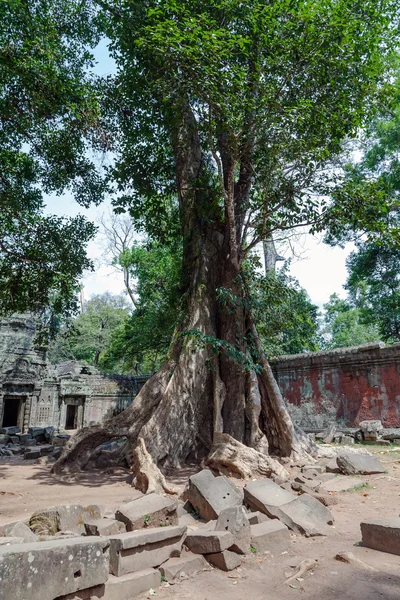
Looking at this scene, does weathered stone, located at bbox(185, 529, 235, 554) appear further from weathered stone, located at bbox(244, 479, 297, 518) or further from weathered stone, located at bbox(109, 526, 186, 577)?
weathered stone, located at bbox(244, 479, 297, 518)

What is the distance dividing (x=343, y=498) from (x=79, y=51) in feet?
32.7

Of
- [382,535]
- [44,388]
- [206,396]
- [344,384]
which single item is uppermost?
[44,388]

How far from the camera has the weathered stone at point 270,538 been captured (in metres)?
3.12

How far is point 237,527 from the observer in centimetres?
305

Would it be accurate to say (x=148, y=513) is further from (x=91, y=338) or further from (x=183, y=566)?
(x=91, y=338)

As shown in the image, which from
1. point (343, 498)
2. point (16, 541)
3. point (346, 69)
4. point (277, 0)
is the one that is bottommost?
point (343, 498)

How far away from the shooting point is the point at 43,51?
Answer: 6.38 meters

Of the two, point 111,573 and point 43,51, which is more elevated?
point 43,51

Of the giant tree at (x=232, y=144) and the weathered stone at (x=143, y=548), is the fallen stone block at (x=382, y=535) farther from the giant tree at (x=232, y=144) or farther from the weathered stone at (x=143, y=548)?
the giant tree at (x=232, y=144)

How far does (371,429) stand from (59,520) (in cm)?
735

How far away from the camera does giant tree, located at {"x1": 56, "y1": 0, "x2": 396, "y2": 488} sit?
19.4ft

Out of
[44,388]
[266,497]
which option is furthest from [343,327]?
[266,497]

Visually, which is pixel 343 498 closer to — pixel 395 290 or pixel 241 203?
pixel 241 203

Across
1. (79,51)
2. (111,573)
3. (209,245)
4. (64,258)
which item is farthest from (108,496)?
(79,51)
